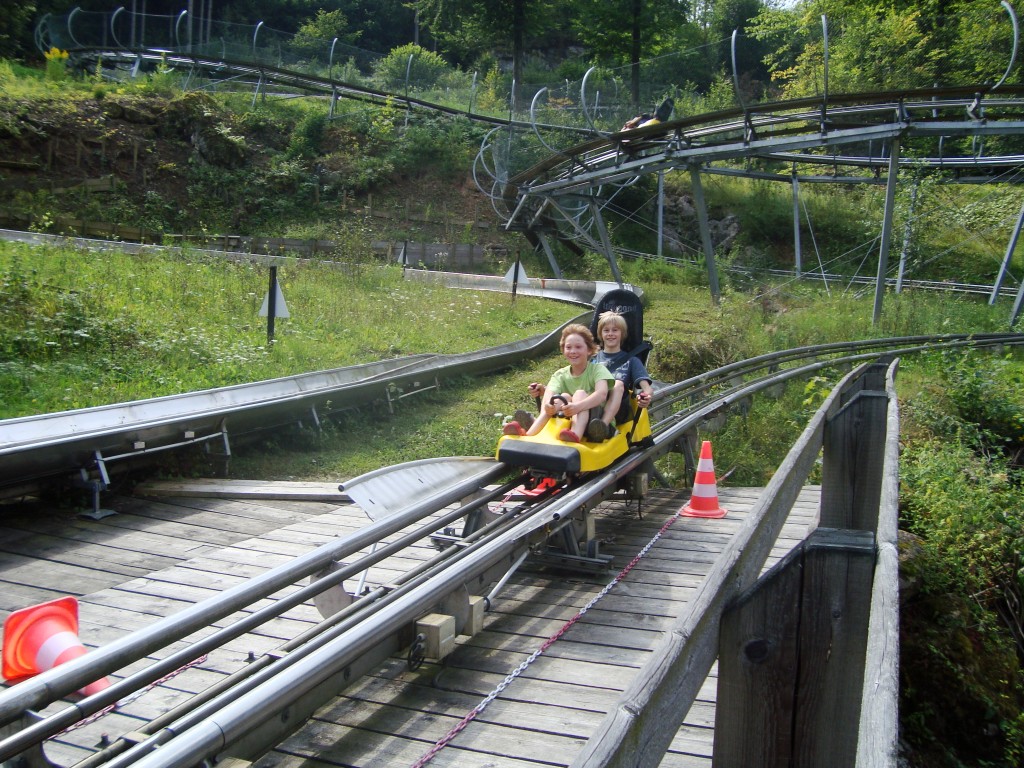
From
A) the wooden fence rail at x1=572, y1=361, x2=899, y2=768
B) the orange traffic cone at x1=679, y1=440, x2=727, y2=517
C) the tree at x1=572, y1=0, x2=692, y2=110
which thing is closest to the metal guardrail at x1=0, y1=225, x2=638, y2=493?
the orange traffic cone at x1=679, y1=440, x2=727, y2=517

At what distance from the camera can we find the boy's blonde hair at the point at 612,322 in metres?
6.69

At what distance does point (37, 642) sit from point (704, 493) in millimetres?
4742

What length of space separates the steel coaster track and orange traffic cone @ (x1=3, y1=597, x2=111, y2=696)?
29 cm

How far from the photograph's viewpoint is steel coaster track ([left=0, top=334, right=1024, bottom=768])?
2.88 m

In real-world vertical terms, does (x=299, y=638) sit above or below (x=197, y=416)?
below

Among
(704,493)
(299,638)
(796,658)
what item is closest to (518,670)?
(299,638)

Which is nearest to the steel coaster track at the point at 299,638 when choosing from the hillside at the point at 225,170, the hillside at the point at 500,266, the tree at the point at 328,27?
the hillside at the point at 500,266

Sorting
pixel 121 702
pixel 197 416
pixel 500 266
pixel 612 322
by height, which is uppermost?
pixel 500 266

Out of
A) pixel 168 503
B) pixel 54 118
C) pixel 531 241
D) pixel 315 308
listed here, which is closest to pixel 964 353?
pixel 315 308

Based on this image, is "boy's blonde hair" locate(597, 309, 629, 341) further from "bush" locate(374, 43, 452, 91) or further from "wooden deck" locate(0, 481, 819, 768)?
"bush" locate(374, 43, 452, 91)

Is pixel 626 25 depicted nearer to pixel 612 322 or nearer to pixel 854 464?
pixel 612 322

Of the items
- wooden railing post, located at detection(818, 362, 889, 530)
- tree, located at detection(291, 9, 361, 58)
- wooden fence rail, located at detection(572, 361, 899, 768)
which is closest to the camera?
wooden fence rail, located at detection(572, 361, 899, 768)

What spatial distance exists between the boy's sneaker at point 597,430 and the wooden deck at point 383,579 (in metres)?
0.78

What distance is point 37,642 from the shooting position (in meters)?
→ 3.68
